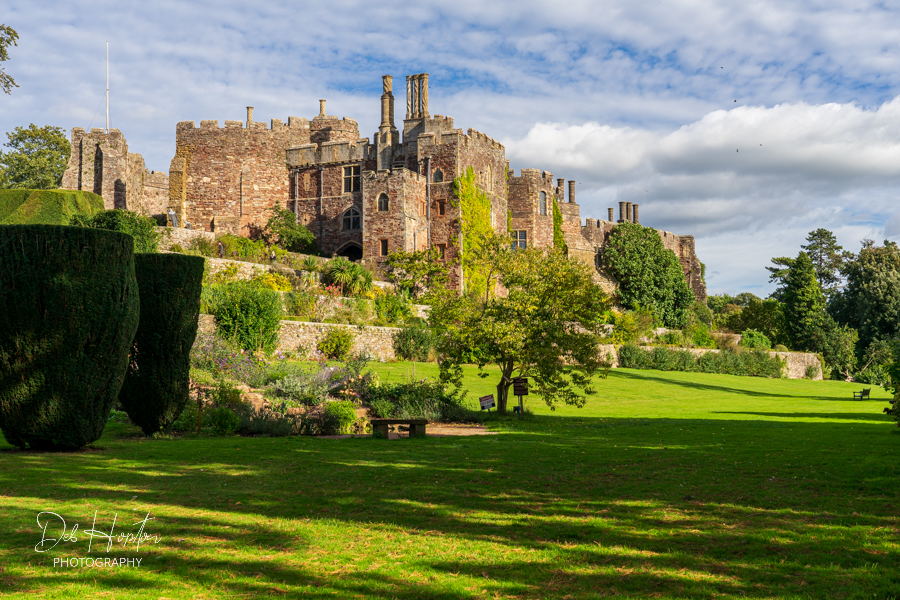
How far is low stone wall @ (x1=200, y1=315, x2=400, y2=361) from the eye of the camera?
23766 mm

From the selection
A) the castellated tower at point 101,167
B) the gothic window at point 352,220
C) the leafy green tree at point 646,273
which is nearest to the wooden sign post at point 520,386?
the gothic window at point 352,220

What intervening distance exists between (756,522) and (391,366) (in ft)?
62.6

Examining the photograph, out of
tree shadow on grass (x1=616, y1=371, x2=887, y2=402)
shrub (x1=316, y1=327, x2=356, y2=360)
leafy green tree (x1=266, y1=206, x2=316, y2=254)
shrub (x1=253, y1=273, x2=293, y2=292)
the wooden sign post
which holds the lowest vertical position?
tree shadow on grass (x1=616, y1=371, x2=887, y2=402)

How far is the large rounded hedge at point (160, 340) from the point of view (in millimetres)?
11375

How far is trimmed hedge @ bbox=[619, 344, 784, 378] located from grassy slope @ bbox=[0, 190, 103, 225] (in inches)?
1099

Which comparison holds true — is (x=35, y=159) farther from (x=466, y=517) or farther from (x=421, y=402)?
(x=466, y=517)

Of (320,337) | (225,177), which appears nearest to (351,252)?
(225,177)

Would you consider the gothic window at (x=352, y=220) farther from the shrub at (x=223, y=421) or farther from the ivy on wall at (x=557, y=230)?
the shrub at (x=223, y=421)

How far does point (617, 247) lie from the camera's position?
2071 inches

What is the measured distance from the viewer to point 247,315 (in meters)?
22.4

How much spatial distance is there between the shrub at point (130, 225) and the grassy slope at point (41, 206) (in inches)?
187

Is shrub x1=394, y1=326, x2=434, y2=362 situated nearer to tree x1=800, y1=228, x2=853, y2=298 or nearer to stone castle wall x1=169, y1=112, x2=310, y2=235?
stone castle wall x1=169, y1=112, x2=310, y2=235

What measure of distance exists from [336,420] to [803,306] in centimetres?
4677

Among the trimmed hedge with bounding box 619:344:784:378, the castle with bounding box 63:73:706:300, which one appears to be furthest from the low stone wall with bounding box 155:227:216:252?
the trimmed hedge with bounding box 619:344:784:378
